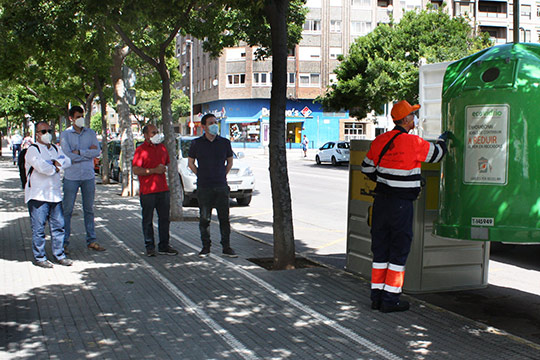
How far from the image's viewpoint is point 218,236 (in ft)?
34.4

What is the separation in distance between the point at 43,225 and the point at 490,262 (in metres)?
5.99

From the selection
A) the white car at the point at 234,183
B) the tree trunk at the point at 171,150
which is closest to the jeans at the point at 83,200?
the tree trunk at the point at 171,150

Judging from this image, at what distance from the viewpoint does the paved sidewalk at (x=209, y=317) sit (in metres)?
4.87

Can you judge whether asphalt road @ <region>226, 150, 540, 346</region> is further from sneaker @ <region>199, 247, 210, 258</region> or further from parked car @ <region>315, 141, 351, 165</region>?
parked car @ <region>315, 141, 351, 165</region>

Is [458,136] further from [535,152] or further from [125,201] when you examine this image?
[125,201]

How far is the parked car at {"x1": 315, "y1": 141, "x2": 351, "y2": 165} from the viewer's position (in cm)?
3828

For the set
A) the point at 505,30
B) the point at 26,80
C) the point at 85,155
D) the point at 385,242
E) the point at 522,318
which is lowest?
the point at 522,318

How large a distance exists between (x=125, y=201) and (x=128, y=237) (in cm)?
631

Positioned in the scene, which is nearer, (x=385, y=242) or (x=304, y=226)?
(x=385, y=242)

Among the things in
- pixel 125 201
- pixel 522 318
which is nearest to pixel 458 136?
pixel 522 318

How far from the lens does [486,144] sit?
5473 millimetres

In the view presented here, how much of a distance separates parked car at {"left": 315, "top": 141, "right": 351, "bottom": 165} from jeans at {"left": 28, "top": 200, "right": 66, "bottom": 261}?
100ft

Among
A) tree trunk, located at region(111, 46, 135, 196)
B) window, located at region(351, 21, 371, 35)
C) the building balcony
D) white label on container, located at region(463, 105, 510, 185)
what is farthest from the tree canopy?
the building balcony

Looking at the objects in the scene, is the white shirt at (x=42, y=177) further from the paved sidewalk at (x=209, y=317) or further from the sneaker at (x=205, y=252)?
the sneaker at (x=205, y=252)
